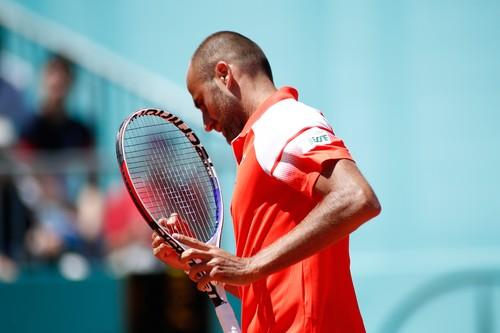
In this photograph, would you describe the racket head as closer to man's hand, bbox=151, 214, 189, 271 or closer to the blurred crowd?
man's hand, bbox=151, 214, 189, 271

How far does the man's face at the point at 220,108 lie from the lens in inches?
140

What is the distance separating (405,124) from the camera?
7875 mm

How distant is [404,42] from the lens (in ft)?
26.3

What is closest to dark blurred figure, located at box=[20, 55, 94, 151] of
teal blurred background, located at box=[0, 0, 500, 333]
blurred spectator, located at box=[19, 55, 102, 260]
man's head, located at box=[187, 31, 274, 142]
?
blurred spectator, located at box=[19, 55, 102, 260]

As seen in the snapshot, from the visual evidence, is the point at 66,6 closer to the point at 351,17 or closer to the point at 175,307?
the point at 351,17

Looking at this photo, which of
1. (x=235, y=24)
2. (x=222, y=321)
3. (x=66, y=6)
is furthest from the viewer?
(x=66, y=6)

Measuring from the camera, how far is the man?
3.06 meters

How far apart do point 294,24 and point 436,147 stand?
145cm

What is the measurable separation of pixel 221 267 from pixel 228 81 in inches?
29.1

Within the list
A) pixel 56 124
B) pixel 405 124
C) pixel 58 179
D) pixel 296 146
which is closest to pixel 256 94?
pixel 296 146

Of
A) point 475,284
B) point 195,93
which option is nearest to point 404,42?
point 475,284

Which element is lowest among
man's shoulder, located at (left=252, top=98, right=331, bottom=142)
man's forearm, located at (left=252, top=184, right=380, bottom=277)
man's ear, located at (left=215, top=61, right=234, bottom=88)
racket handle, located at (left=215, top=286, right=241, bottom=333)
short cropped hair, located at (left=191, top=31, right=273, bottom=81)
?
racket handle, located at (left=215, top=286, right=241, bottom=333)

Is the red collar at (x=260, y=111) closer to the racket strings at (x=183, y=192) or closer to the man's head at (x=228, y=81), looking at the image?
the man's head at (x=228, y=81)

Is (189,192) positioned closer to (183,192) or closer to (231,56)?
(183,192)
